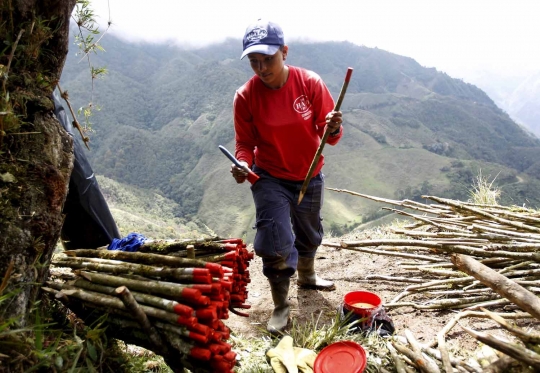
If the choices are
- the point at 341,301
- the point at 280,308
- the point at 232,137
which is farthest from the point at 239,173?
the point at 232,137

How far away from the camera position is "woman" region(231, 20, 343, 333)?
323cm

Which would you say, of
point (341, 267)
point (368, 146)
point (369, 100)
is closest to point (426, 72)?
point (369, 100)

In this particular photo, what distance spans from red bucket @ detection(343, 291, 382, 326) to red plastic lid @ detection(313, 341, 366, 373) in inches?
20.9

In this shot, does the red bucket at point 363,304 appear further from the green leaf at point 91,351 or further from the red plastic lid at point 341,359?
the green leaf at point 91,351

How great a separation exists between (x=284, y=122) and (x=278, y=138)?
15 cm

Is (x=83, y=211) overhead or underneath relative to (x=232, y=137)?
overhead

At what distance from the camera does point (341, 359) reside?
253 centimetres

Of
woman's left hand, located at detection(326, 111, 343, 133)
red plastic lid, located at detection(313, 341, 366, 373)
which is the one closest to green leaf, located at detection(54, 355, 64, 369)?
red plastic lid, located at detection(313, 341, 366, 373)

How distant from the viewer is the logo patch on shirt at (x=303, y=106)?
3.38m

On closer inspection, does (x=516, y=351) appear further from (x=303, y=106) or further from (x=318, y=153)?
(x=303, y=106)

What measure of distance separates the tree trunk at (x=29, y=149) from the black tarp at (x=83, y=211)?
0.67 m

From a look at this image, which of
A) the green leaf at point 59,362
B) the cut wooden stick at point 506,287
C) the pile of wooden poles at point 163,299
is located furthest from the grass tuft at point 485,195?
the green leaf at point 59,362

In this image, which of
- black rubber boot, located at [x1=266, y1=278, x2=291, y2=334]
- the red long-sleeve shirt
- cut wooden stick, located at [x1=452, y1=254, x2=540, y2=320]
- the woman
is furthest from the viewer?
black rubber boot, located at [x1=266, y1=278, x2=291, y2=334]

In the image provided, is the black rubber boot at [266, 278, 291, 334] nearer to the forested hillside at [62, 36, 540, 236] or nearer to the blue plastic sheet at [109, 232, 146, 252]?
the blue plastic sheet at [109, 232, 146, 252]
